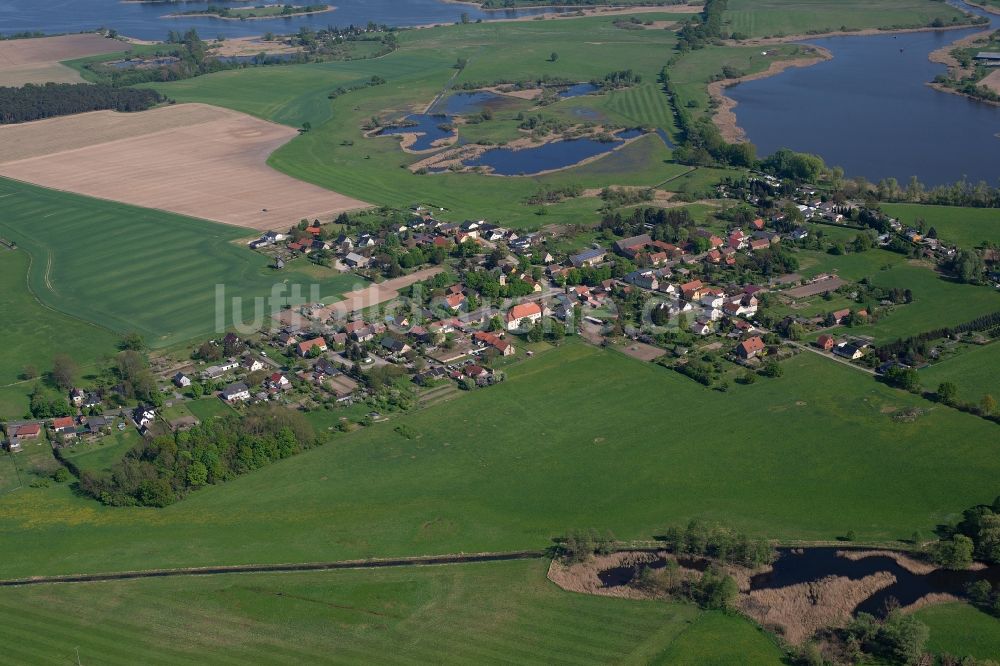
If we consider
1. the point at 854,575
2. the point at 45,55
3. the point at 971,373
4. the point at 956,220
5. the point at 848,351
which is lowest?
the point at 854,575

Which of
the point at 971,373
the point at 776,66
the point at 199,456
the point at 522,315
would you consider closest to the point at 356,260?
the point at 522,315

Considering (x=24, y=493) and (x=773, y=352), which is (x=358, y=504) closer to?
(x=24, y=493)

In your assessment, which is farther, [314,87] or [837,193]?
[314,87]

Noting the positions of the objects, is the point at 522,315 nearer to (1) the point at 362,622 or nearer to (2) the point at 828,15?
(1) the point at 362,622

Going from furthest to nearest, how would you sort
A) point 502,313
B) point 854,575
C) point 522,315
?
point 502,313, point 522,315, point 854,575

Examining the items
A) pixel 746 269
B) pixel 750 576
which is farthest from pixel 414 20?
pixel 750 576

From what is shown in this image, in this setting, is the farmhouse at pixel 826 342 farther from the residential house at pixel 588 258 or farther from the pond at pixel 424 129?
the pond at pixel 424 129

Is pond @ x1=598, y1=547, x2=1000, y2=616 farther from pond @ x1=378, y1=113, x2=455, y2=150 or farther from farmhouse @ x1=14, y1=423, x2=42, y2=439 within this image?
pond @ x1=378, y1=113, x2=455, y2=150

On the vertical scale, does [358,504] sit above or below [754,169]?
below
